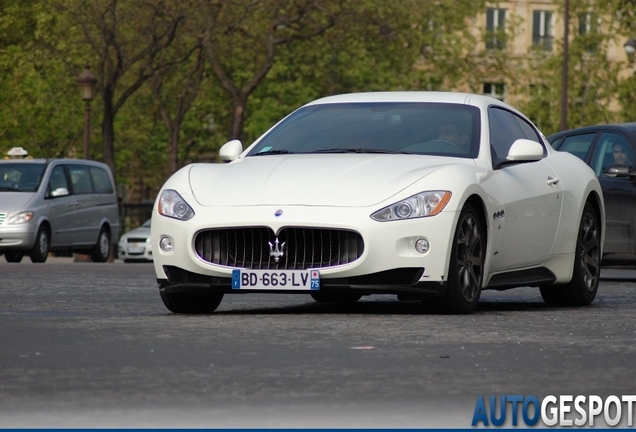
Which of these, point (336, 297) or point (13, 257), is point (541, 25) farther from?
point (336, 297)

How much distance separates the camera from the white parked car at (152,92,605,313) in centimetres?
1035

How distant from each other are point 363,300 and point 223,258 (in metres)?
2.78

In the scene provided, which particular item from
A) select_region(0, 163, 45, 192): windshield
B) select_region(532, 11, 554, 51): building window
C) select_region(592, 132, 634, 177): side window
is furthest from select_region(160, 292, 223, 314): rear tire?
select_region(532, 11, 554, 51): building window

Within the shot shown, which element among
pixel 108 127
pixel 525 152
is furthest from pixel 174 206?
pixel 108 127

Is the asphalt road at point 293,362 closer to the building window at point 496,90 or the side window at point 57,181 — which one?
the side window at point 57,181

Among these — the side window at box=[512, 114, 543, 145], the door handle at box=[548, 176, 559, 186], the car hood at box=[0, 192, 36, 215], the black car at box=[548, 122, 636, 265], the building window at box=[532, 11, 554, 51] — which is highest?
the side window at box=[512, 114, 543, 145]

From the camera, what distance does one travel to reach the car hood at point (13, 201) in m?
26.6

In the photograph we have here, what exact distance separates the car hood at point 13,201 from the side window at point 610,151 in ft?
39.4

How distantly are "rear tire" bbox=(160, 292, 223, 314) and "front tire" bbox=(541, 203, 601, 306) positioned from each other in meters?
2.82

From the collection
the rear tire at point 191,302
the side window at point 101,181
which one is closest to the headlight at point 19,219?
the side window at point 101,181

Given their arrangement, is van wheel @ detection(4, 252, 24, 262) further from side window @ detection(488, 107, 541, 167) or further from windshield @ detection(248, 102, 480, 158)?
windshield @ detection(248, 102, 480, 158)

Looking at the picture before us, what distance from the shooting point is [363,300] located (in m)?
13.1

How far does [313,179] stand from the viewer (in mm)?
10586

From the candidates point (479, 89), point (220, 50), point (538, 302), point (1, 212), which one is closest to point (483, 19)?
point (479, 89)
